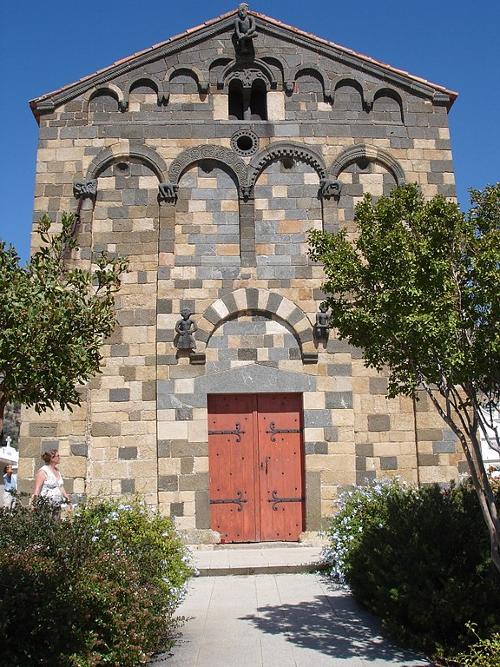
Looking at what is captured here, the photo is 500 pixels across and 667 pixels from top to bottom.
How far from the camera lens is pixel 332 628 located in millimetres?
6961

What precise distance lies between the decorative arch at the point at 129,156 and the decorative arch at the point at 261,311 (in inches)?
101

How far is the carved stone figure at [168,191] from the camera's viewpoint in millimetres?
12172

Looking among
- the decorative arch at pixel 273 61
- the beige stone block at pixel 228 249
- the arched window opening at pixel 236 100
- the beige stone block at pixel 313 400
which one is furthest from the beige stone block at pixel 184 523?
the decorative arch at pixel 273 61

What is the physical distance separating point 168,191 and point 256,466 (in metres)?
4.99

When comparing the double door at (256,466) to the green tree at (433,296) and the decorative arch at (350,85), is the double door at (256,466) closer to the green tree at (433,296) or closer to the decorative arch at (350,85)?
the green tree at (433,296)

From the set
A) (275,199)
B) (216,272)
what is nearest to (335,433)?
(216,272)

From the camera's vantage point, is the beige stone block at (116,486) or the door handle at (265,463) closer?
the beige stone block at (116,486)

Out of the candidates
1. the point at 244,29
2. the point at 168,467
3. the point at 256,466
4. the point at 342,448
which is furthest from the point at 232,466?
the point at 244,29

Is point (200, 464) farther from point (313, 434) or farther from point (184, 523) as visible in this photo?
point (313, 434)

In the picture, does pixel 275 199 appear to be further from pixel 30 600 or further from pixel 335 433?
pixel 30 600

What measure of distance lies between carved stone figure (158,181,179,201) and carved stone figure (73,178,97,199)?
3.86 feet

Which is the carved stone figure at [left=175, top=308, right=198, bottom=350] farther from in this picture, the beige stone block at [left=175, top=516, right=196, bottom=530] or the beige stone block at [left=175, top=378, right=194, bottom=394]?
the beige stone block at [left=175, top=516, right=196, bottom=530]

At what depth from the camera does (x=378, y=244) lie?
6.30 metres

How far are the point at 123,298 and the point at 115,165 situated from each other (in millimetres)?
2486
